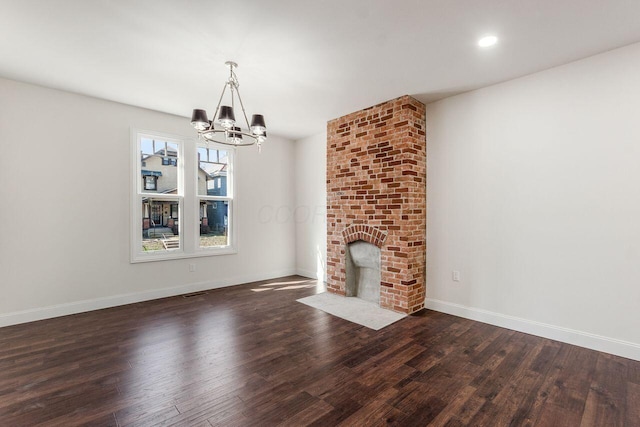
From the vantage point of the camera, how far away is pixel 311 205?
18.5ft

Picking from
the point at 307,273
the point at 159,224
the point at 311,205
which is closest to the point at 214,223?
the point at 159,224

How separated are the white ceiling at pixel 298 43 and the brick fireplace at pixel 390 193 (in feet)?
1.46

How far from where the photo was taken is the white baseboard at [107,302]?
334 centimetres

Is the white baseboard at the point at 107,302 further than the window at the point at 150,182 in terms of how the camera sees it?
No

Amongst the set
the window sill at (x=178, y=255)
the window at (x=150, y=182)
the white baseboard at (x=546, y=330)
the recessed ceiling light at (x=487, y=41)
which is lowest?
the white baseboard at (x=546, y=330)

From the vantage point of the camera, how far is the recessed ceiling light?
2.45m

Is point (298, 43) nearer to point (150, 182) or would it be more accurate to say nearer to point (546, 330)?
point (150, 182)

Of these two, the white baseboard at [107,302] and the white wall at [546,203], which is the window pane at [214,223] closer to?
the white baseboard at [107,302]

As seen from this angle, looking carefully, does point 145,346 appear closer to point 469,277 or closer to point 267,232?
point 267,232

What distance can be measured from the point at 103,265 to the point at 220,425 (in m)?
3.21

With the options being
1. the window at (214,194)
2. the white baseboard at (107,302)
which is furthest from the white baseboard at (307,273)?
the window at (214,194)

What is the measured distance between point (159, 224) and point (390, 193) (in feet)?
11.4

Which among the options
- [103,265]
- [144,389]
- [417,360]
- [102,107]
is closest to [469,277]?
[417,360]

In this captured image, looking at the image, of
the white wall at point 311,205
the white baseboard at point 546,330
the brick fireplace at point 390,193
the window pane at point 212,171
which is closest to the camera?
the white baseboard at point 546,330
